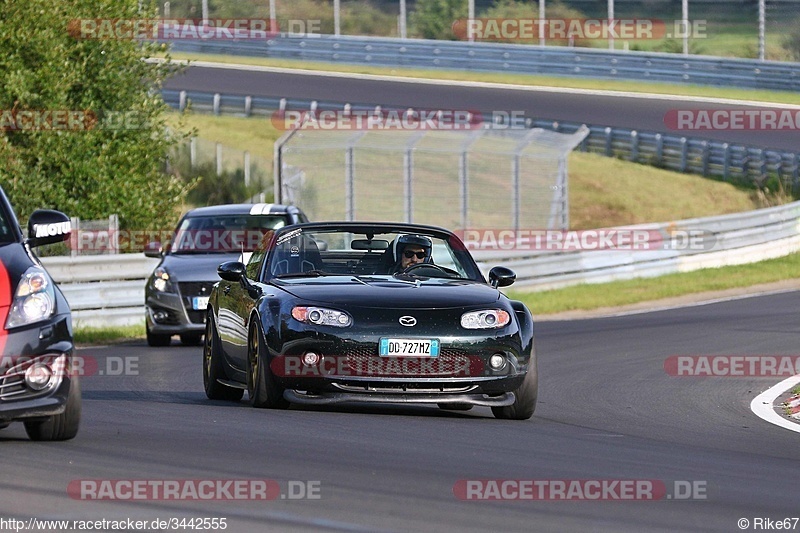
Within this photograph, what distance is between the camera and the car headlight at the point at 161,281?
1918 cm

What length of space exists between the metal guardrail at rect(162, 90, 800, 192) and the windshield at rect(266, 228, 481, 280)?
82.9 ft

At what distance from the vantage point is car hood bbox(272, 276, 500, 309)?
34.5 feet

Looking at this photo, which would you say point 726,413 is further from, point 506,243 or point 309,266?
point 506,243

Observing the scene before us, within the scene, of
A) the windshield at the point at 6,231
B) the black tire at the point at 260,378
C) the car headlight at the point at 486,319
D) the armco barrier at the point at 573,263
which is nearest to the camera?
the windshield at the point at 6,231

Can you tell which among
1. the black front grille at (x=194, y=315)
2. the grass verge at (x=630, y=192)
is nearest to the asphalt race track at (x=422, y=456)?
the black front grille at (x=194, y=315)

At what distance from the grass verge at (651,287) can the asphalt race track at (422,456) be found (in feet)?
35.0

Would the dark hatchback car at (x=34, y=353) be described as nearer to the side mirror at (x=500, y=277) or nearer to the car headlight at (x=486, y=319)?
the car headlight at (x=486, y=319)

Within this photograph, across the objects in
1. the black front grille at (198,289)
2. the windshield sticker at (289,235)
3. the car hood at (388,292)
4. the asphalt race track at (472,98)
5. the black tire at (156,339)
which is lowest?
the black tire at (156,339)

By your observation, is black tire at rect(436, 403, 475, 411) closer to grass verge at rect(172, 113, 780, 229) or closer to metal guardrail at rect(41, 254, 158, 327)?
metal guardrail at rect(41, 254, 158, 327)

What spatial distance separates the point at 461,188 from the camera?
28062 mm

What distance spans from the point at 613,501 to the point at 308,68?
1641 inches

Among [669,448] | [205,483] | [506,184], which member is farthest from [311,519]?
[506,184]

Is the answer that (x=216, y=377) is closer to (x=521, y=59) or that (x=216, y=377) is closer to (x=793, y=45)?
(x=521, y=59)

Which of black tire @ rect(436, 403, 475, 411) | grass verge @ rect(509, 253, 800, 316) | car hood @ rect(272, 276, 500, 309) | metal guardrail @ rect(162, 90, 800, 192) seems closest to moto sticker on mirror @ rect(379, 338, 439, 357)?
car hood @ rect(272, 276, 500, 309)
